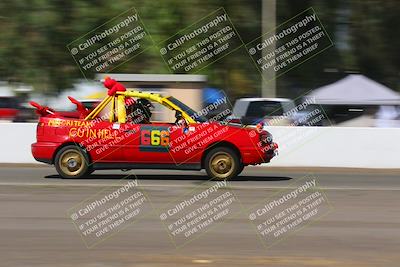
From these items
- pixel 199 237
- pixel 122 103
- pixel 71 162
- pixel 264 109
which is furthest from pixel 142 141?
pixel 264 109

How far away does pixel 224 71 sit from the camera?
3034 centimetres

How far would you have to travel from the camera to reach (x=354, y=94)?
31.3 metres

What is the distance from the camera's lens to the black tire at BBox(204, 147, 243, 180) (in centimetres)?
1442

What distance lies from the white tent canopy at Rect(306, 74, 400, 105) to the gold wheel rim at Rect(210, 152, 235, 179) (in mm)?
17382

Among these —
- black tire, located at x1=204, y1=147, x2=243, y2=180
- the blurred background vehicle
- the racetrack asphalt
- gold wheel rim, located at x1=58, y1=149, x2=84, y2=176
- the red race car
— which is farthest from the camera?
the blurred background vehicle

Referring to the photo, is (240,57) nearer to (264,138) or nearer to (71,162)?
(264,138)

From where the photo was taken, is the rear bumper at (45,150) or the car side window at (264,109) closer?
the rear bumper at (45,150)

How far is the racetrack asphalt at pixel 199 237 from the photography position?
7348 mm

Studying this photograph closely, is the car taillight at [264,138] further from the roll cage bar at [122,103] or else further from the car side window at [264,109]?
the car side window at [264,109]

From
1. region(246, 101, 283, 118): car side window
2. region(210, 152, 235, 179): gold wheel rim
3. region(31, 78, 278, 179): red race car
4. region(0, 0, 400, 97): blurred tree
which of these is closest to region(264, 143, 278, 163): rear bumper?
region(31, 78, 278, 179): red race car

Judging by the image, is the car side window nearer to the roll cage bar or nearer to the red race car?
the red race car

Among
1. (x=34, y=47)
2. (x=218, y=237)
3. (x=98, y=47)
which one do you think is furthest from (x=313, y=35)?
(x=218, y=237)

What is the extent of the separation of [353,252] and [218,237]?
1570mm

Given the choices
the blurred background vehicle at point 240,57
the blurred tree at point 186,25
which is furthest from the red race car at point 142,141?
the blurred tree at point 186,25
